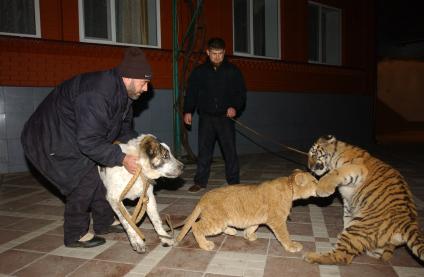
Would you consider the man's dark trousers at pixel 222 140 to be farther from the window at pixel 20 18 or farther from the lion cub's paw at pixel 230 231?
the window at pixel 20 18

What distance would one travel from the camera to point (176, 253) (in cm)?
382

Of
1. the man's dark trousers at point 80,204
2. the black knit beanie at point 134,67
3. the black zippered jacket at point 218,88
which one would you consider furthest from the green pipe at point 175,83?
the black knit beanie at point 134,67

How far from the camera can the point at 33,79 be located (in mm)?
8234

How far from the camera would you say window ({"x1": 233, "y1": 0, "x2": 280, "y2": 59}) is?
11.6m

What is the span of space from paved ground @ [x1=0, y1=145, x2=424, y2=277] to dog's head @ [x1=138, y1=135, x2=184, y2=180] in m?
0.86

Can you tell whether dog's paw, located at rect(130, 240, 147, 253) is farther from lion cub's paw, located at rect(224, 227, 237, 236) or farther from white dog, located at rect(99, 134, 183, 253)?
lion cub's paw, located at rect(224, 227, 237, 236)

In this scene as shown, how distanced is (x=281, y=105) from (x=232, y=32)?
2.91 m

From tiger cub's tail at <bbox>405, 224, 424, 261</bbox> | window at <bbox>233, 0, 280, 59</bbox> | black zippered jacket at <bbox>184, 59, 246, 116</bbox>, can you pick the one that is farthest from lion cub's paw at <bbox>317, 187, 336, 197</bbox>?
window at <bbox>233, 0, 280, 59</bbox>

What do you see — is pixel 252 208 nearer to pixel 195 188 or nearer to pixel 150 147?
pixel 150 147

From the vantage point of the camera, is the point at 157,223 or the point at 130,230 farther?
the point at 157,223

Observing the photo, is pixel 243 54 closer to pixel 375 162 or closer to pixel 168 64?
pixel 168 64

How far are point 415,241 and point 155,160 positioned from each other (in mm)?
2542

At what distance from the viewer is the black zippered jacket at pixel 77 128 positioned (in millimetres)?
3441

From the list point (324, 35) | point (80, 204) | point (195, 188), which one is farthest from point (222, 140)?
point (324, 35)
